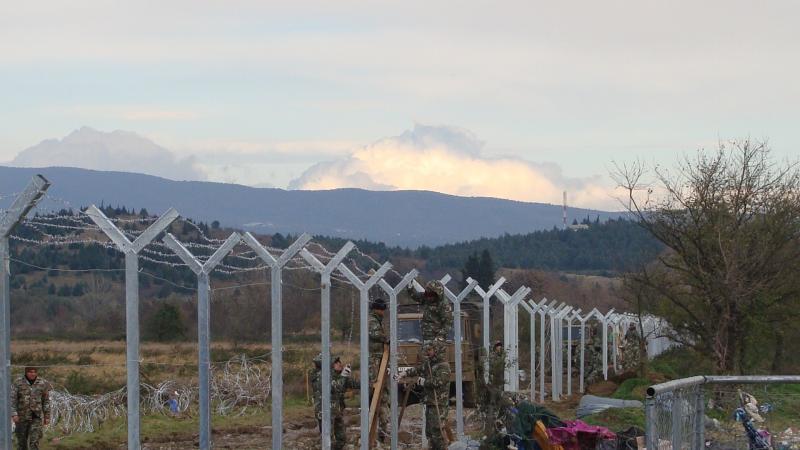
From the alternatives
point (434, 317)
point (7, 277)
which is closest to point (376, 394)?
point (434, 317)

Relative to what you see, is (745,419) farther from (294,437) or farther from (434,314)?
(294,437)

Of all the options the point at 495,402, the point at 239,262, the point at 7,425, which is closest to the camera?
the point at 7,425

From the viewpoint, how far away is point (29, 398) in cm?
1555

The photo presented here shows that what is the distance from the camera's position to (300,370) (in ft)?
112

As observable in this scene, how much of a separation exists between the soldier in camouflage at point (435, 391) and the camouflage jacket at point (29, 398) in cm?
503

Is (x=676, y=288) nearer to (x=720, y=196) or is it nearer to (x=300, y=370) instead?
(x=720, y=196)

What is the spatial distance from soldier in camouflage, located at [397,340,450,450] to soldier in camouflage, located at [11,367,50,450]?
16.5ft

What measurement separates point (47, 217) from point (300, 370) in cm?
2198

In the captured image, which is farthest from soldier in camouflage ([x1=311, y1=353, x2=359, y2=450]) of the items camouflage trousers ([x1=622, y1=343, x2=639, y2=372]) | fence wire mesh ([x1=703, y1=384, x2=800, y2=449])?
camouflage trousers ([x1=622, y1=343, x2=639, y2=372])

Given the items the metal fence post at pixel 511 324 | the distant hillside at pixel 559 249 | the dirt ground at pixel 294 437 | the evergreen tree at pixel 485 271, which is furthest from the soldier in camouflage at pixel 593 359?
the distant hillside at pixel 559 249

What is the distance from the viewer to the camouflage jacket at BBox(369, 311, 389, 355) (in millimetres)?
18031

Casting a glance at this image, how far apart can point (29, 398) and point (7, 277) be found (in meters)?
5.60

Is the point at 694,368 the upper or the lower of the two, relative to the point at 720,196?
lower

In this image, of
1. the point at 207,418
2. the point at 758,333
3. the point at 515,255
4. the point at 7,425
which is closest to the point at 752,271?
the point at 758,333
